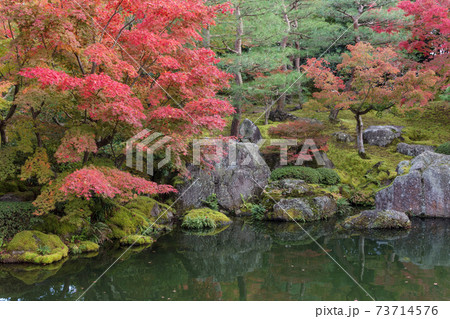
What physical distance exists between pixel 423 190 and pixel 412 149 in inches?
142

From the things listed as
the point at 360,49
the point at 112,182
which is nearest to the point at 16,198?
the point at 112,182

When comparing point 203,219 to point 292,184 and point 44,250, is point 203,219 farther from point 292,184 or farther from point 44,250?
point 44,250

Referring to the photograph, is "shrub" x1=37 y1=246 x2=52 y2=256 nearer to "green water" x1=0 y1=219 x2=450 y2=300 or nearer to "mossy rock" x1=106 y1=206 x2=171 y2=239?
"green water" x1=0 y1=219 x2=450 y2=300

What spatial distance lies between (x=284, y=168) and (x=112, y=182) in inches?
265

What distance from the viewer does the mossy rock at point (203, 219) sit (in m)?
9.42

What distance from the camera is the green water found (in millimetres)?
Answer: 5076

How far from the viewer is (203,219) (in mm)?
9531

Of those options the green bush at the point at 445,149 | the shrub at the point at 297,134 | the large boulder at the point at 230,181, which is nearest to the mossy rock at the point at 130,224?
the large boulder at the point at 230,181

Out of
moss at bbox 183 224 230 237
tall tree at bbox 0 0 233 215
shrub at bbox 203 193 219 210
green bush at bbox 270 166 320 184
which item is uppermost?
tall tree at bbox 0 0 233 215

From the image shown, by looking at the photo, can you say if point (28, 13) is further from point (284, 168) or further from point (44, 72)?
point (284, 168)

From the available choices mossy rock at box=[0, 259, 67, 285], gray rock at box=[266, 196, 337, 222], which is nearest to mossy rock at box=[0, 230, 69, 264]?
mossy rock at box=[0, 259, 67, 285]

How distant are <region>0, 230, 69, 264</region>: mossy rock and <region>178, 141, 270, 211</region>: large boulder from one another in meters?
4.23
